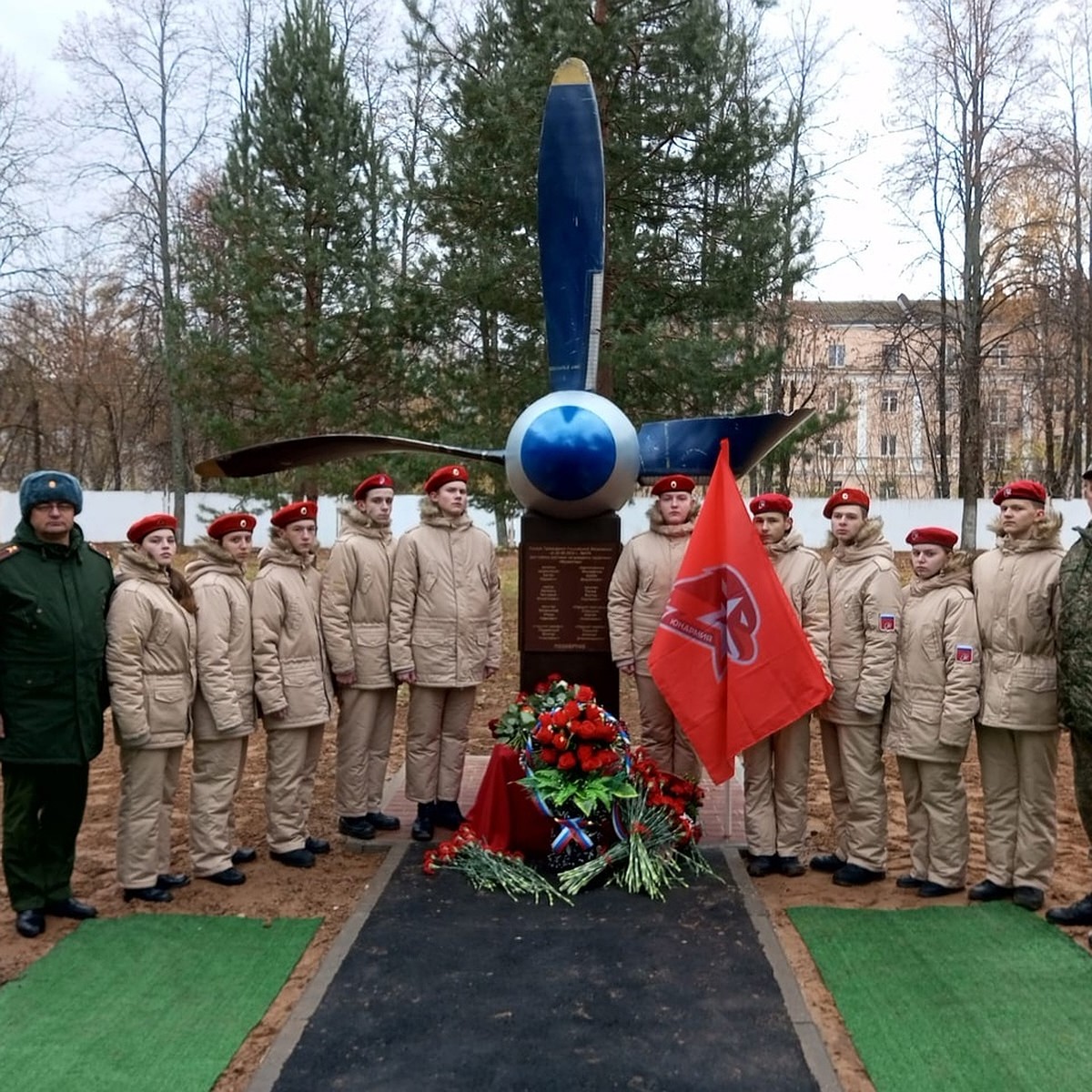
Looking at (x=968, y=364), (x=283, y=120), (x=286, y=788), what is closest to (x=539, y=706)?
(x=286, y=788)

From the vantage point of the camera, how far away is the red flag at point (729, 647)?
4297mm

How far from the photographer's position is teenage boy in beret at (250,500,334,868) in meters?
4.56

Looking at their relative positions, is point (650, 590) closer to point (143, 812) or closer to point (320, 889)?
point (320, 889)

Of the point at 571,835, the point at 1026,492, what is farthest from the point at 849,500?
the point at 571,835

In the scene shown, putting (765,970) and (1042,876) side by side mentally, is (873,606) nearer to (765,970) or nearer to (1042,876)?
(1042,876)

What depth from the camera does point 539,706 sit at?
15.8 ft

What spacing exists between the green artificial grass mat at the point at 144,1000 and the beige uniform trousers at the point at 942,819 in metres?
2.66

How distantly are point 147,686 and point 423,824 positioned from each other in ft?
5.23

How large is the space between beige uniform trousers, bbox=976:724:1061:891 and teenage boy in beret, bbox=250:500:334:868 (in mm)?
3012

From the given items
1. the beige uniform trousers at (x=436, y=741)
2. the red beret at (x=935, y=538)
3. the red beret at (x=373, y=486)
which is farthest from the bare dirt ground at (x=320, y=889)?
the red beret at (x=373, y=486)

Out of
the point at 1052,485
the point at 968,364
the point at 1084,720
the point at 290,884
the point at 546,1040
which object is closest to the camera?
the point at 546,1040

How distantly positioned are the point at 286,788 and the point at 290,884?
0.44 metres

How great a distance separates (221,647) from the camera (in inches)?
172

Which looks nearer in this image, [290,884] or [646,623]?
[290,884]
